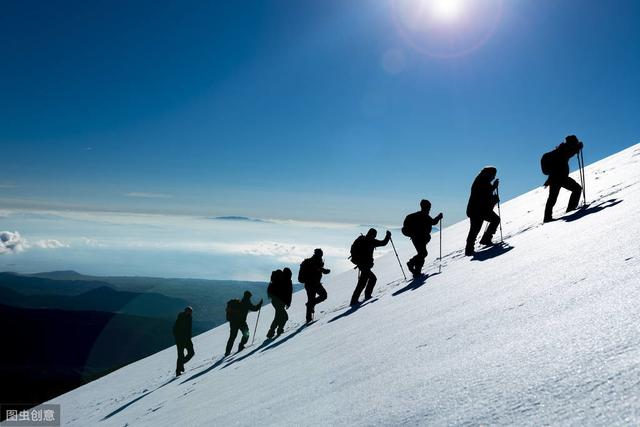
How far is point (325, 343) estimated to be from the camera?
6.57 meters

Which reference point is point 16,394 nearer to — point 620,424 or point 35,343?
point 35,343

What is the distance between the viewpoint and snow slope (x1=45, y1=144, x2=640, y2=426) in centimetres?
195

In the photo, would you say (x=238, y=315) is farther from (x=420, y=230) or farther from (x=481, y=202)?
(x=481, y=202)

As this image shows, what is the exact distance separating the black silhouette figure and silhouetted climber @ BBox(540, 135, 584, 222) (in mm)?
7419

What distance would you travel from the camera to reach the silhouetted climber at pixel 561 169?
9633 millimetres

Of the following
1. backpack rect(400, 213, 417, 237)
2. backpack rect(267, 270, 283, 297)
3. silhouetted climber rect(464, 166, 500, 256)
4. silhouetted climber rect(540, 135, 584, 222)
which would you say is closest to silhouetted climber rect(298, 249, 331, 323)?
backpack rect(267, 270, 283, 297)

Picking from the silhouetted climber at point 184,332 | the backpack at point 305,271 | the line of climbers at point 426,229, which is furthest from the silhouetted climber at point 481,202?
the silhouetted climber at point 184,332

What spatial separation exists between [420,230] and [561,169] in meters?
3.57

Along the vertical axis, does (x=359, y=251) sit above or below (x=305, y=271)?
above

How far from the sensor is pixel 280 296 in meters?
12.6

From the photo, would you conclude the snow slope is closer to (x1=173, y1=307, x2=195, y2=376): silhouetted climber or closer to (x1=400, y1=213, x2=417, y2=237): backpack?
(x1=400, y1=213, x2=417, y2=237): backpack

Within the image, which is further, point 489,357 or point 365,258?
point 365,258

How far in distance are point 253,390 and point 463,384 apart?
3.55 m

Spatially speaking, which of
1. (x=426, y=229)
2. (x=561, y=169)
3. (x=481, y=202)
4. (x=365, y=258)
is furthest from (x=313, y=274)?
(x=561, y=169)
